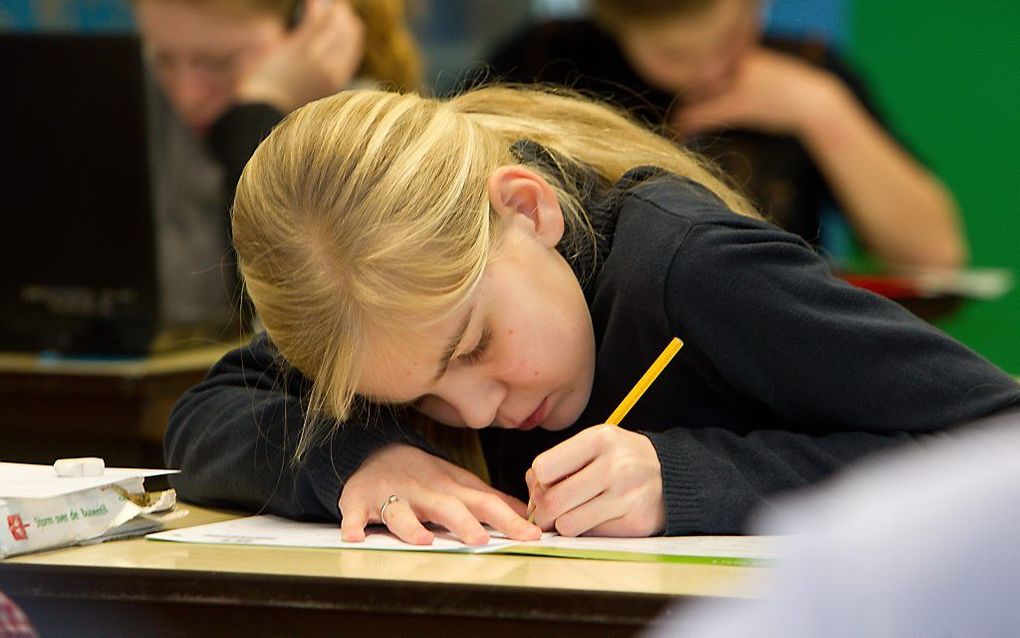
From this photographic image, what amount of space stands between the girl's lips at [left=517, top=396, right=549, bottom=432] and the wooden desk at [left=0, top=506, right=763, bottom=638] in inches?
10.0

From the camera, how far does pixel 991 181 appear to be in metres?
3.62

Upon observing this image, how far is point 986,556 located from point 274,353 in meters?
1.00

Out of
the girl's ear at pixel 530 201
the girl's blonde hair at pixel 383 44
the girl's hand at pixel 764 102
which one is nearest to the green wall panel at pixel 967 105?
the girl's hand at pixel 764 102

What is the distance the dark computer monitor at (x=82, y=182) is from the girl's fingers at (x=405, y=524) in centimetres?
115

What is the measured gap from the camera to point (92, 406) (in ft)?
6.79

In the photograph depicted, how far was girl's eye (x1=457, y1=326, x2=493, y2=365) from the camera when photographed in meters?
1.09

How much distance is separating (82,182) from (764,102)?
5.47ft

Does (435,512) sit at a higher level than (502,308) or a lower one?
lower

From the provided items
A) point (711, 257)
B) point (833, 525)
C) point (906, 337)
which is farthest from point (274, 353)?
point (833, 525)

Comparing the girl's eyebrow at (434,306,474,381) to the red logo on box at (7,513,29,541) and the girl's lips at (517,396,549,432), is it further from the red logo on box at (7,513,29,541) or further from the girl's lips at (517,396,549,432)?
the red logo on box at (7,513,29,541)

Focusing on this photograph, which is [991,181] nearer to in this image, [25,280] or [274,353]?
[25,280]

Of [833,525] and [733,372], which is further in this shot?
[733,372]

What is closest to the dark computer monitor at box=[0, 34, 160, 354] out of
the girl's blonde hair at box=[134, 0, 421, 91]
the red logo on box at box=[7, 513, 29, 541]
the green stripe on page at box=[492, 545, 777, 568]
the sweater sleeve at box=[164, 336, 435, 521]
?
the girl's blonde hair at box=[134, 0, 421, 91]

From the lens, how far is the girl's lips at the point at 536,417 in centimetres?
115
